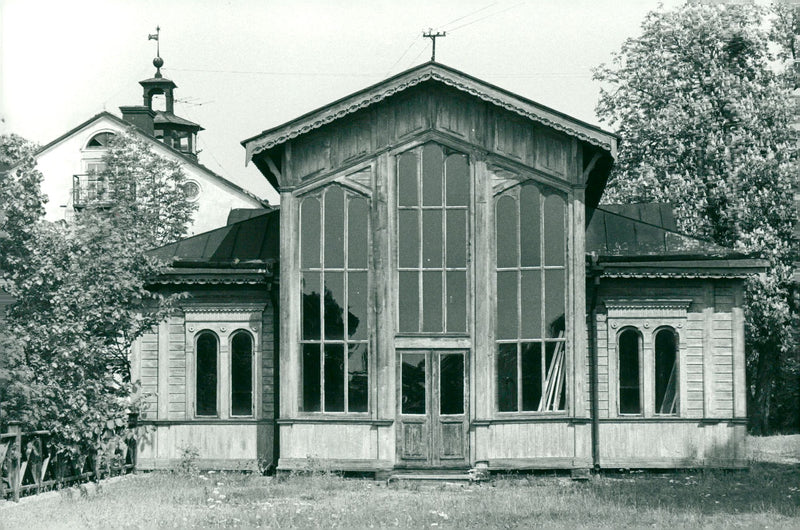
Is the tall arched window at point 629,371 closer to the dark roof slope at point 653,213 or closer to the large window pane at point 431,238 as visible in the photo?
the large window pane at point 431,238

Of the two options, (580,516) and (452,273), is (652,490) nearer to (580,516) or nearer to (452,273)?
(580,516)

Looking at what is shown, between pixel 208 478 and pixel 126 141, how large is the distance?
22297 millimetres

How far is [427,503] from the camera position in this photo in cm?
1894

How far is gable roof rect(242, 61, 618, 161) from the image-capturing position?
22484 millimetres

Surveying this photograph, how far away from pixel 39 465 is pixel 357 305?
6624mm

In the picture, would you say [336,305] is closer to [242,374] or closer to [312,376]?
[312,376]

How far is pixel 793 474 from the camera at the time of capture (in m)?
24.0

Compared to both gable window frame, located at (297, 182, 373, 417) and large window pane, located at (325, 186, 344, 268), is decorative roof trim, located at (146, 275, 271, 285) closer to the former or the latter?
gable window frame, located at (297, 182, 373, 417)

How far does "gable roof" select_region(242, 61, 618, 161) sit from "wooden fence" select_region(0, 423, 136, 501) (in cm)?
641

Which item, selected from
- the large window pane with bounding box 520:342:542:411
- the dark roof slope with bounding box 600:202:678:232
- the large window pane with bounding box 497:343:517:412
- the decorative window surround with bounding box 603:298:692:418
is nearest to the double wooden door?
the large window pane with bounding box 497:343:517:412

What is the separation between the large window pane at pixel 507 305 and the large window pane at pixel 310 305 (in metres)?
3.48

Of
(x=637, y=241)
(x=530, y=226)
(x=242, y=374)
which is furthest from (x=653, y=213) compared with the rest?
(x=242, y=374)

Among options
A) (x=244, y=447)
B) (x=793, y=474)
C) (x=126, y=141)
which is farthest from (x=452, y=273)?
(x=126, y=141)

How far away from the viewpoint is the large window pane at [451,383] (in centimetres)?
2275
